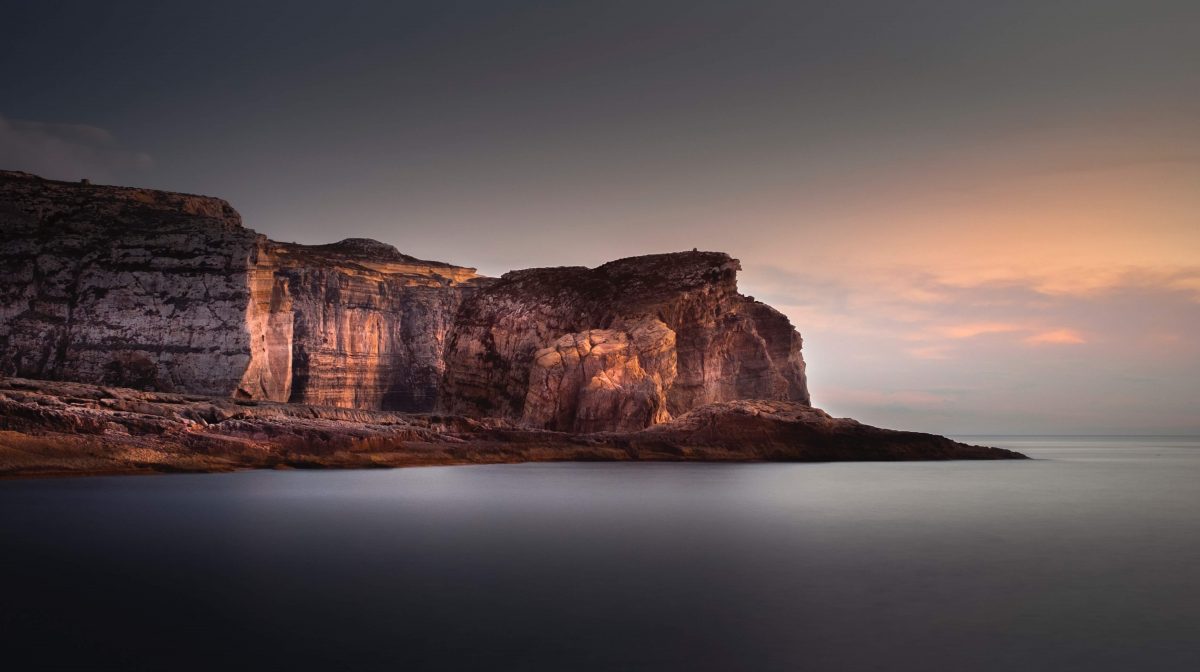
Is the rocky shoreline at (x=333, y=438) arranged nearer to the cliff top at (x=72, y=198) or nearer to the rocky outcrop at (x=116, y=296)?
the rocky outcrop at (x=116, y=296)

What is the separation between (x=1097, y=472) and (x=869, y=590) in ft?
96.3

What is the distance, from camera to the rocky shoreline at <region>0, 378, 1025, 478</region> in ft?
67.6

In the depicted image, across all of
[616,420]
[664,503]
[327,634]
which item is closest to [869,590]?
[327,634]

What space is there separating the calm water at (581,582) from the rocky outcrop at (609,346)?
66.1 ft

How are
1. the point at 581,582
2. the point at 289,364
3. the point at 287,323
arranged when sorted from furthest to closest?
the point at 289,364 → the point at 287,323 → the point at 581,582

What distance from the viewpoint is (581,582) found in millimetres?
9109

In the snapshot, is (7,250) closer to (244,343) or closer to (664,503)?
(244,343)

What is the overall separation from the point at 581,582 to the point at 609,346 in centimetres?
2976

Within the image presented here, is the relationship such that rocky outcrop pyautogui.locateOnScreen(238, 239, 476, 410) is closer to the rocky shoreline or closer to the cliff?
the cliff

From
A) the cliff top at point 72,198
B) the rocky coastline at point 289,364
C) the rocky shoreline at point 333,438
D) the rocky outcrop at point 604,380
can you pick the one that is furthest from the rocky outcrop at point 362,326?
the rocky shoreline at point 333,438

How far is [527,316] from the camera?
45031 mm

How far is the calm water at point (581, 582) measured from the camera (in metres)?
6.26

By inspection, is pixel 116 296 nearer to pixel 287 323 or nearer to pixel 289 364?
pixel 287 323

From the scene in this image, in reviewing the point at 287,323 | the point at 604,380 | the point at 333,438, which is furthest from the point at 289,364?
the point at 333,438
